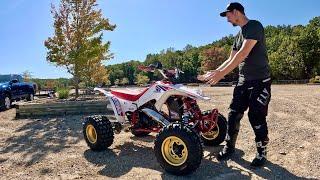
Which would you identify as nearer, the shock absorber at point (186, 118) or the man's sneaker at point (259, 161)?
the man's sneaker at point (259, 161)

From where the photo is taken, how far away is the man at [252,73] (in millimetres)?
5391

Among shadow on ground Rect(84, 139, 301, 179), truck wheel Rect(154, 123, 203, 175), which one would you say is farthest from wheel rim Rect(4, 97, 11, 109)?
truck wheel Rect(154, 123, 203, 175)

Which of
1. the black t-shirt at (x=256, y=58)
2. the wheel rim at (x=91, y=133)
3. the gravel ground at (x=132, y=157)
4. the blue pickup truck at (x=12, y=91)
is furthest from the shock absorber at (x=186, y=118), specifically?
the blue pickup truck at (x=12, y=91)

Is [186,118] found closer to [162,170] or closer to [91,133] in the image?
[162,170]

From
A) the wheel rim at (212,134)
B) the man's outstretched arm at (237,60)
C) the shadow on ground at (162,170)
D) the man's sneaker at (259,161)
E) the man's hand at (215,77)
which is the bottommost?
the shadow on ground at (162,170)

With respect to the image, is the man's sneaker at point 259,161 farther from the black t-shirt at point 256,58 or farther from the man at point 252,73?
the black t-shirt at point 256,58

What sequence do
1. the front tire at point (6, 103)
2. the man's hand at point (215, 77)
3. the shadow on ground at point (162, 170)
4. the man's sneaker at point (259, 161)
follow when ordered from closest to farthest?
the man's hand at point (215, 77) → the shadow on ground at point (162, 170) → the man's sneaker at point (259, 161) → the front tire at point (6, 103)

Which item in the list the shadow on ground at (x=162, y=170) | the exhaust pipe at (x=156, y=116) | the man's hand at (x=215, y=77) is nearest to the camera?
the man's hand at (x=215, y=77)

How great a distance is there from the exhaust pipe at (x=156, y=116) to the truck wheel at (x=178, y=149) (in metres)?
0.86

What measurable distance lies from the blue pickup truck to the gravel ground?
7.18m

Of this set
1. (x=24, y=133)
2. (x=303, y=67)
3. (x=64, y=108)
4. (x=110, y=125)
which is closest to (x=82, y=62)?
(x=64, y=108)

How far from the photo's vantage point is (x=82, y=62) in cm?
2264

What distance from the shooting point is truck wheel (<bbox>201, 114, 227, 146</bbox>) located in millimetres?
7078

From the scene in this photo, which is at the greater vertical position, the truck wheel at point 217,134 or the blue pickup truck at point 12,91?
the blue pickup truck at point 12,91
